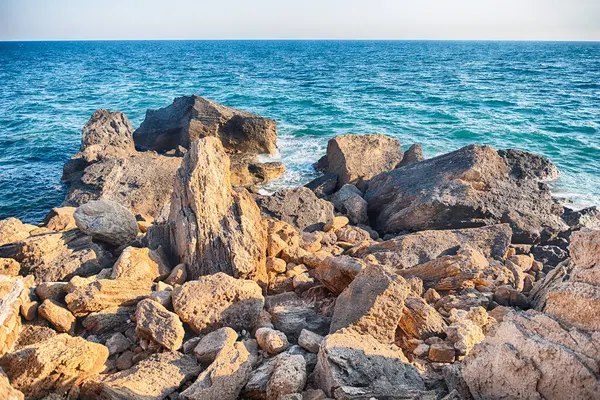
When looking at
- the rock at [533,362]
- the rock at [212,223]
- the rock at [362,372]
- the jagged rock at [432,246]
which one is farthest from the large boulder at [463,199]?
the rock at [533,362]

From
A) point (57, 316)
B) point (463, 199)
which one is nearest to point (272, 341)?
point (57, 316)

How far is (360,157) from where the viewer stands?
53.1 feet

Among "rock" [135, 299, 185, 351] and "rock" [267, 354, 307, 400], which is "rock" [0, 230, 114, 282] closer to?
"rock" [135, 299, 185, 351]

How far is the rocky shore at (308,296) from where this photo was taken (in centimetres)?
408

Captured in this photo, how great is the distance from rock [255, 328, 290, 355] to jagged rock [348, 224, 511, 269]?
3.57 m

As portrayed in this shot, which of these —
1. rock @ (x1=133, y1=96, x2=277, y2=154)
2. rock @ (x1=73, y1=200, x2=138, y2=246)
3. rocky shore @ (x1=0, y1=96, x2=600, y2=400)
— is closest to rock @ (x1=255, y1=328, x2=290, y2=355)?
rocky shore @ (x1=0, y1=96, x2=600, y2=400)

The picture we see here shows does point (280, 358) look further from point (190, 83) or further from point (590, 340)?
point (190, 83)

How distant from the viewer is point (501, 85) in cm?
4553

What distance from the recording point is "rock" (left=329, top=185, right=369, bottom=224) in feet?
40.7

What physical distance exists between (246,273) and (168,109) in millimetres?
18382

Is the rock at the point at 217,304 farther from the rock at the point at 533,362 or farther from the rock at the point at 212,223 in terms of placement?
the rock at the point at 533,362

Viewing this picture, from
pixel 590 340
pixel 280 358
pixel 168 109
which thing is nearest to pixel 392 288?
pixel 280 358

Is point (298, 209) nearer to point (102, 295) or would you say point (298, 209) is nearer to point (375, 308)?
point (102, 295)

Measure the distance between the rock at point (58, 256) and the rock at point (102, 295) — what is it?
4.35 feet
